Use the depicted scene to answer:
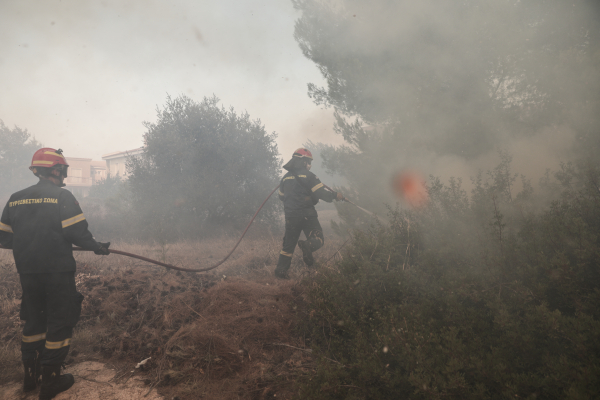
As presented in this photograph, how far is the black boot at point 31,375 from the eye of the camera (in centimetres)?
262

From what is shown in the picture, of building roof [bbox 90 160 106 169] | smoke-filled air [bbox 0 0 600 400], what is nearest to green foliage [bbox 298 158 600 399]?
smoke-filled air [bbox 0 0 600 400]

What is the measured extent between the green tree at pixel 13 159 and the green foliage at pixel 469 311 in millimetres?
31351

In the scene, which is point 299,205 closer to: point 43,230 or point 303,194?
point 303,194

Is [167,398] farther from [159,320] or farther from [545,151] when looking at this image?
[545,151]

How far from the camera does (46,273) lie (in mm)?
2729

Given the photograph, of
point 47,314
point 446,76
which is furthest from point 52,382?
point 446,76

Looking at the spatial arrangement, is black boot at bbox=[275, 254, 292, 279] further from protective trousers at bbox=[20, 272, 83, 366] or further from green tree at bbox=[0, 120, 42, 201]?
green tree at bbox=[0, 120, 42, 201]

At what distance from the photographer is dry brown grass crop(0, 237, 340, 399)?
2590 mm

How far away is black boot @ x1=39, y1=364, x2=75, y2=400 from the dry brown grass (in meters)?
0.41

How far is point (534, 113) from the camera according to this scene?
6.02m

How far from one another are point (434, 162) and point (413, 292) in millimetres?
4928

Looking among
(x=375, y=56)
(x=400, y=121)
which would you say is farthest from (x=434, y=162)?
(x=375, y=56)

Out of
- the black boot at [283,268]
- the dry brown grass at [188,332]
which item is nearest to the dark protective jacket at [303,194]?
the black boot at [283,268]

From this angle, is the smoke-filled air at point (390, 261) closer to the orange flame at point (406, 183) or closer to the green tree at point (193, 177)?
the orange flame at point (406, 183)
